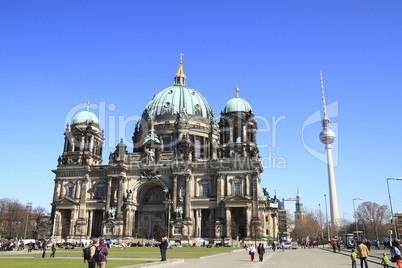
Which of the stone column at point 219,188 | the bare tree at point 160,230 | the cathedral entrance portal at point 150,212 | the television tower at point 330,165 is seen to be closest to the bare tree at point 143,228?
the cathedral entrance portal at point 150,212

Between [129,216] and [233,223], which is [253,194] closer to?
[233,223]

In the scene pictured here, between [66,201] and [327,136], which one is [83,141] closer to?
[66,201]

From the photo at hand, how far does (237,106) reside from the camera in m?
80.4

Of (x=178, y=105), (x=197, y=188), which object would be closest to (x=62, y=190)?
(x=197, y=188)

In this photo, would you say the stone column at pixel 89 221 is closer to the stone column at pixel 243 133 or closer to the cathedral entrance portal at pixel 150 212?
the cathedral entrance portal at pixel 150 212

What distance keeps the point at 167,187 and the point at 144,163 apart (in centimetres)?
770

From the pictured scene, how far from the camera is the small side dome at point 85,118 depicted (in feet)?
290

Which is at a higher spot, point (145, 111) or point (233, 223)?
point (145, 111)

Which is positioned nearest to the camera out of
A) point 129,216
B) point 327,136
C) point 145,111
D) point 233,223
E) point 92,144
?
point 233,223

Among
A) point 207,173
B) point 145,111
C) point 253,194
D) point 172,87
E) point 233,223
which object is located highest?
point 172,87

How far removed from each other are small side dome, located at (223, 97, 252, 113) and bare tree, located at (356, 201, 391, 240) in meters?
51.1

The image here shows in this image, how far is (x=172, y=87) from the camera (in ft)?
329

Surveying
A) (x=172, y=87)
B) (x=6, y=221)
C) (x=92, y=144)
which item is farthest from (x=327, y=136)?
(x=6, y=221)

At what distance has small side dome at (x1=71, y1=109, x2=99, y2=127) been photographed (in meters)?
88.2
